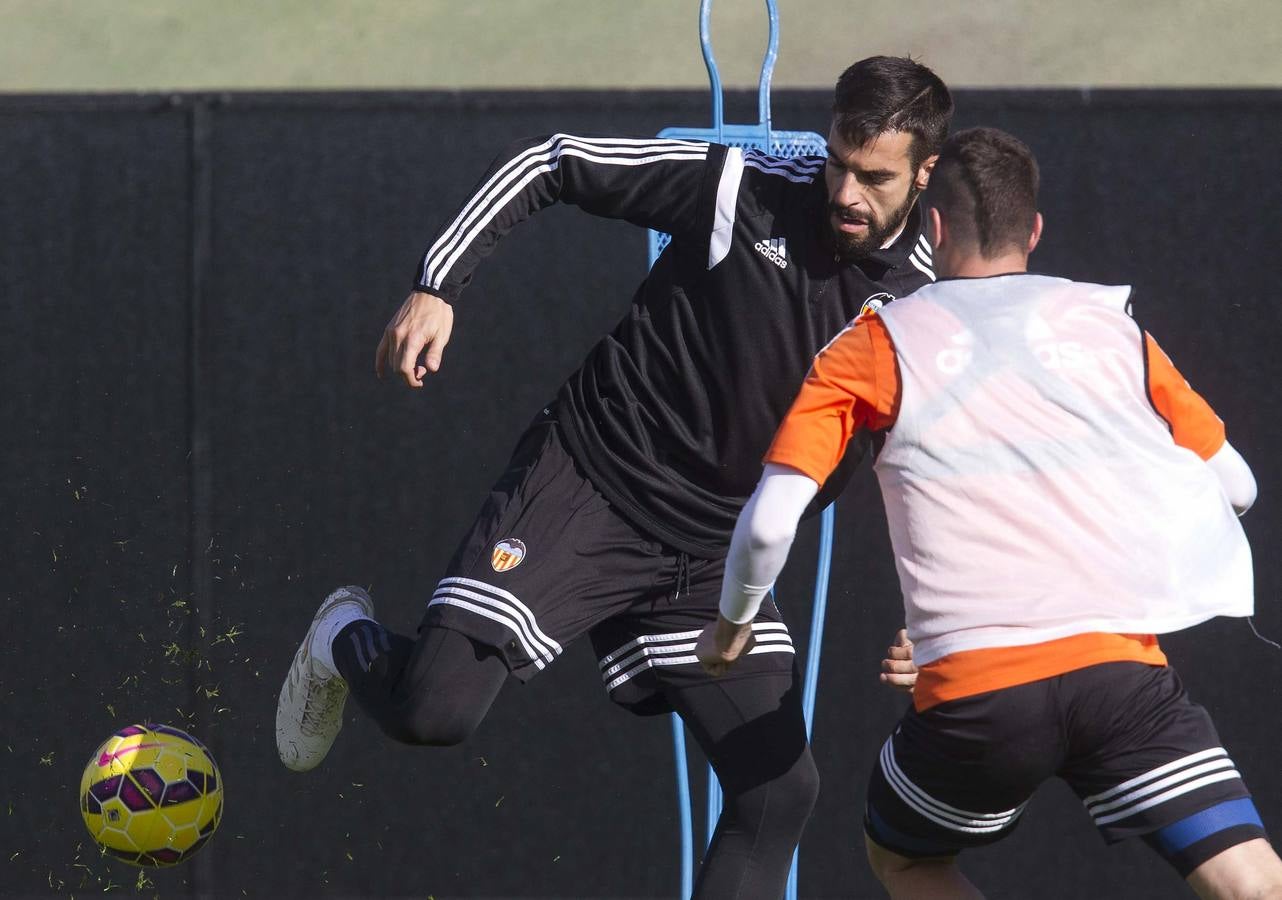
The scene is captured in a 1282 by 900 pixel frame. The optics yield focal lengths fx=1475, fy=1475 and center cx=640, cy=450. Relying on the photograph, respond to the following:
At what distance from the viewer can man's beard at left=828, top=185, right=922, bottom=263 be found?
98.3 inches

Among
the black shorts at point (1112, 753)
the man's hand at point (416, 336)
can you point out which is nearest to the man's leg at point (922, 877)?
the black shorts at point (1112, 753)

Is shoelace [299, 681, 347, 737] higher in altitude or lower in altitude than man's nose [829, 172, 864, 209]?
lower

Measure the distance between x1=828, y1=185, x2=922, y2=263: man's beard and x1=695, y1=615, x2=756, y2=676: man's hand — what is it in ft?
2.35

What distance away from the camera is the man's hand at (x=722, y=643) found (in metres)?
2.19

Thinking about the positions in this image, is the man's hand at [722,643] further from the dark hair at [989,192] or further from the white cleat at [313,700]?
the white cleat at [313,700]

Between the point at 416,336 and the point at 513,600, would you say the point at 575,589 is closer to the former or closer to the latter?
the point at 513,600

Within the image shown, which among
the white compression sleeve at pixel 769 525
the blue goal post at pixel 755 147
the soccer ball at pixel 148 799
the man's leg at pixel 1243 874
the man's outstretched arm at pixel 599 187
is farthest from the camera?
the blue goal post at pixel 755 147

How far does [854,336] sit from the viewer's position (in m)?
2.11

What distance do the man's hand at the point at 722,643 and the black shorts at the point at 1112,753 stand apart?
0.28 metres

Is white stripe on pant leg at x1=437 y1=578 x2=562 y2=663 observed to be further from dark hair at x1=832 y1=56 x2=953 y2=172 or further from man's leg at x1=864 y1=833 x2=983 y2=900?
dark hair at x1=832 y1=56 x2=953 y2=172

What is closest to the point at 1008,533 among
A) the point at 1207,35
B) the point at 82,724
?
the point at 82,724

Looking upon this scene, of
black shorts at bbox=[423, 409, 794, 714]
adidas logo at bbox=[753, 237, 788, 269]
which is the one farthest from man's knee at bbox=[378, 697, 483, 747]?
adidas logo at bbox=[753, 237, 788, 269]

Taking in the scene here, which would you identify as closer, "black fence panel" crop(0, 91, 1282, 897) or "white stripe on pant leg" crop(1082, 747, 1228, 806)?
"white stripe on pant leg" crop(1082, 747, 1228, 806)

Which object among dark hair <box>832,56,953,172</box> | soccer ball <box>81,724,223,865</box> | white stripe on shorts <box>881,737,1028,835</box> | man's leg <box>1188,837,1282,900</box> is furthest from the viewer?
soccer ball <box>81,724,223,865</box>
